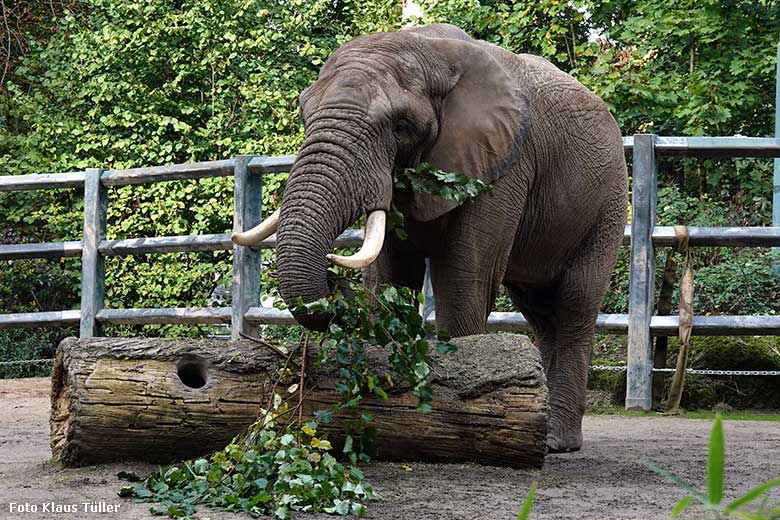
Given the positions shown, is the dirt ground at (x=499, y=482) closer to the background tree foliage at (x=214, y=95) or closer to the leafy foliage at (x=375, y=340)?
the leafy foliage at (x=375, y=340)

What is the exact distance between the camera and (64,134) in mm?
12594

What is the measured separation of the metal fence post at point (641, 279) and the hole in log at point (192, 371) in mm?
3969

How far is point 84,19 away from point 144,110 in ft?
6.44

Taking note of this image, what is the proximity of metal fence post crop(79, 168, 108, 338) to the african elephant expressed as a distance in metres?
4.16

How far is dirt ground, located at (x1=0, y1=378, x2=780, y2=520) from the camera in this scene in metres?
3.72

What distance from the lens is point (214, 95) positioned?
1299 cm

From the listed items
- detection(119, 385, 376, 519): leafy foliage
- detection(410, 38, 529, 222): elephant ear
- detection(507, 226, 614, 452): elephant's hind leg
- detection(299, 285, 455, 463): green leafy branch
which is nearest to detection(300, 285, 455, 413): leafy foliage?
detection(299, 285, 455, 463): green leafy branch

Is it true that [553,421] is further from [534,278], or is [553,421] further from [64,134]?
[64,134]

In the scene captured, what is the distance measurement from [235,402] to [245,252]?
177 inches

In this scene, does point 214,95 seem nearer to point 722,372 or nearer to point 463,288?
point 722,372

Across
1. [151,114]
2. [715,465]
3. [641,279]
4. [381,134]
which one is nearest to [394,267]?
[381,134]

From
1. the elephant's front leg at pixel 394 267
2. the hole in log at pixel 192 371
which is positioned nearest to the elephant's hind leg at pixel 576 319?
the elephant's front leg at pixel 394 267

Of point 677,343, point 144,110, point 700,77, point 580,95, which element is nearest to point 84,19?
point 144,110

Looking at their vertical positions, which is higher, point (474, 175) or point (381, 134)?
point (381, 134)
